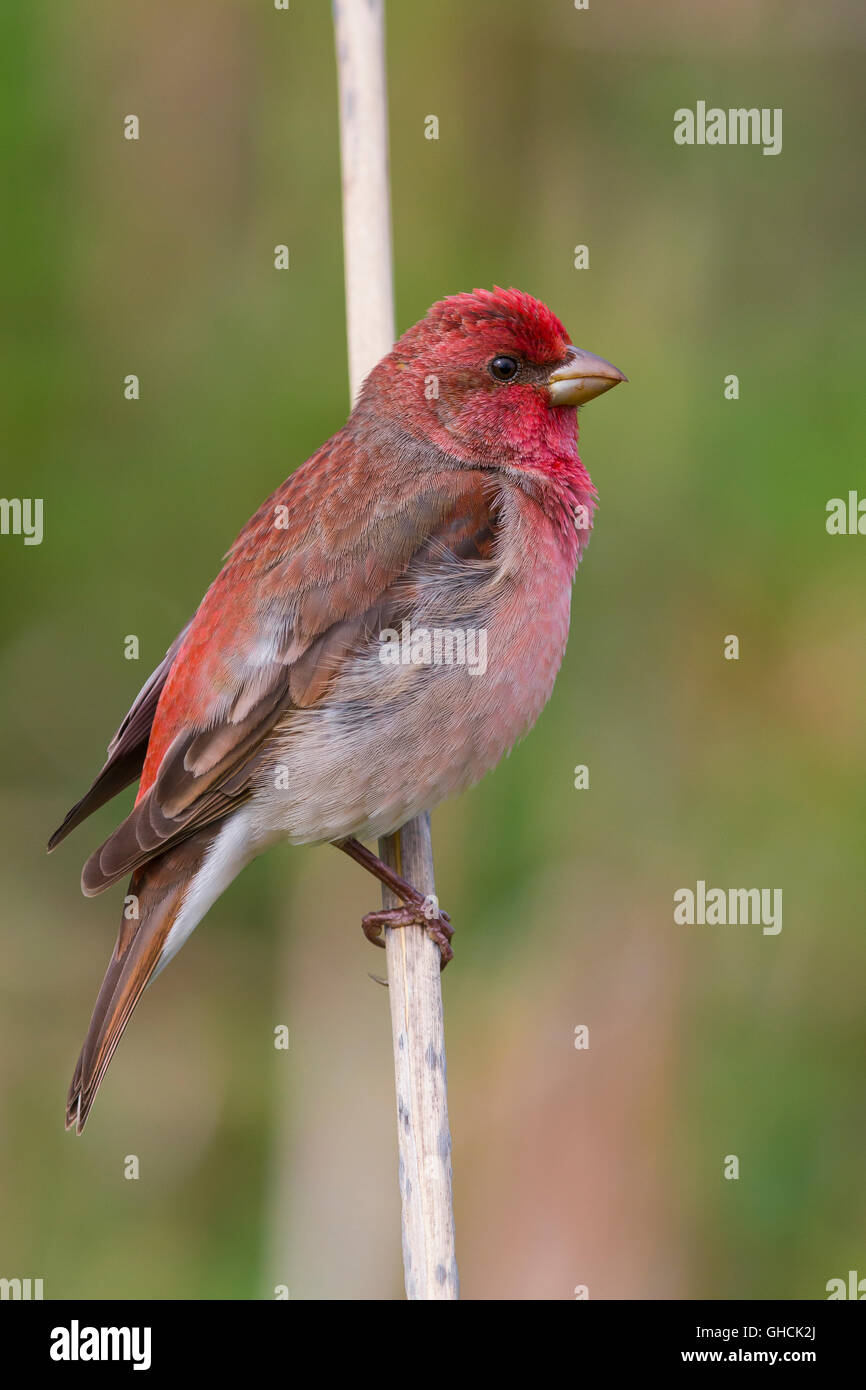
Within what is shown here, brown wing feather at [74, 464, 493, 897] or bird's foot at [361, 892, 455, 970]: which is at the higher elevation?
brown wing feather at [74, 464, 493, 897]

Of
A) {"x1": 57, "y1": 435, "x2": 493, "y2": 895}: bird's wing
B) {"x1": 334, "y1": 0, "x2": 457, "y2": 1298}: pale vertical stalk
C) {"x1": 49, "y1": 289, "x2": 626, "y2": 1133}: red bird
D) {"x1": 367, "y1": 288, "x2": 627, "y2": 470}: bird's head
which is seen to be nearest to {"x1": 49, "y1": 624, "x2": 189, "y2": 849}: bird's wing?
{"x1": 49, "y1": 289, "x2": 626, "y2": 1133}: red bird

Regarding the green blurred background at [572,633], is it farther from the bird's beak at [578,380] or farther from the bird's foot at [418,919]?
the bird's beak at [578,380]

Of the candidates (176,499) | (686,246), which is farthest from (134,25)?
(686,246)

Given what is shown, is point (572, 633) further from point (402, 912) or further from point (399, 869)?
point (402, 912)

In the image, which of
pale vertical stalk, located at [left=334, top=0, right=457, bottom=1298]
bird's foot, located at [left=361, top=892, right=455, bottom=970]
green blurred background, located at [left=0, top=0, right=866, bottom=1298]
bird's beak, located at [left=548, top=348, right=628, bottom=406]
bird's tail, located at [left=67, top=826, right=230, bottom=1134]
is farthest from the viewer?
green blurred background, located at [left=0, top=0, right=866, bottom=1298]

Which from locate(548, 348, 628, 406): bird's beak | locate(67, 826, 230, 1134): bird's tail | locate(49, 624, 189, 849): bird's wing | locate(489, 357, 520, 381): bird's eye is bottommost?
locate(67, 826, 230, 1134): bird's tail

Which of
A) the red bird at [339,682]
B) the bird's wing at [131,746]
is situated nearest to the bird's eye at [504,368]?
the red bird at [339,682]

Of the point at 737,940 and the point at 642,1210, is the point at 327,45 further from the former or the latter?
the point at 642,1210

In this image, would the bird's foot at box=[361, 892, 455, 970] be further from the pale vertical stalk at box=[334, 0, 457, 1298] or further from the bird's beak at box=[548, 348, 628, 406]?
the bird's beak at box=[548, 348, 628, 406]
